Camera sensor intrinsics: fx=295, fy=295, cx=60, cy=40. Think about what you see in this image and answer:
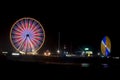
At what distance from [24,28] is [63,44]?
56.0 metres

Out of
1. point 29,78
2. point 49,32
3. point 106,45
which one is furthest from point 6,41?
point 29,78

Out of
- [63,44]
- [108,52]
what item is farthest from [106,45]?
[63,44]

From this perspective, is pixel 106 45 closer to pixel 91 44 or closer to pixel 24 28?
pixel 24 28

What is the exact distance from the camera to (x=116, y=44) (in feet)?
284

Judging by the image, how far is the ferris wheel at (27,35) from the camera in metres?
65.1

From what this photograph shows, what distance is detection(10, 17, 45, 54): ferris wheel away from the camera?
6512 cm

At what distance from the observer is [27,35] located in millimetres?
65625

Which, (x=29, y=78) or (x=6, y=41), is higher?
(x=6, y=41)

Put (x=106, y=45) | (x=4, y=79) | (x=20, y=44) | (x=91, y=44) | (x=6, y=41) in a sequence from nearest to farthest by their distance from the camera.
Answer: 1. (x=4, y=79)
2. (x=20, y=44)
3. (x=106, y=45)
4. (x=6, y=41)
5. (x=91, y=44)

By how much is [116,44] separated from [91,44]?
2221cm

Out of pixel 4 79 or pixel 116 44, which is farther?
pixel 116 44

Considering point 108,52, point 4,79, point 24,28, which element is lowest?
point 4,79

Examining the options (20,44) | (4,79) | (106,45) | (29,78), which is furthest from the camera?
(106,45)

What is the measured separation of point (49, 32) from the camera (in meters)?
121
